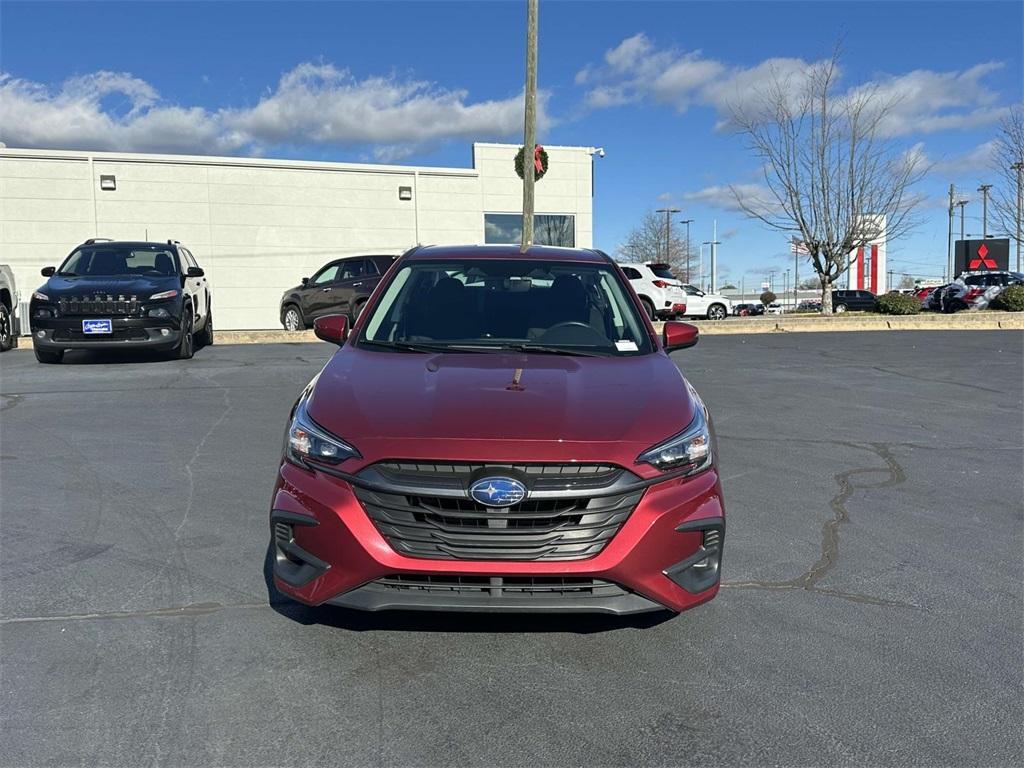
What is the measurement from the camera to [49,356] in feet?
38.2

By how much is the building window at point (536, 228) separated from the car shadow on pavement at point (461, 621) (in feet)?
82.2

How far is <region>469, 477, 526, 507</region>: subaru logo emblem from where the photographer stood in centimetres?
286

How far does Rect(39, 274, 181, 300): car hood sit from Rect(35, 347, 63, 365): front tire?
0.90 metres

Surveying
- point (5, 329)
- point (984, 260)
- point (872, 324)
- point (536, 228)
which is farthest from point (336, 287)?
point (984, 260)

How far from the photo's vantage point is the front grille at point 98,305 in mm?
10727

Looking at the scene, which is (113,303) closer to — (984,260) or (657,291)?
(657,291)

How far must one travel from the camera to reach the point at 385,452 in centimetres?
293

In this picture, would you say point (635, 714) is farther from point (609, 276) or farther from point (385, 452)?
point (609, 276)

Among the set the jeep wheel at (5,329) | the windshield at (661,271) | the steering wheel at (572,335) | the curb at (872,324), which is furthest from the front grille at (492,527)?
the windshield at (661,271)

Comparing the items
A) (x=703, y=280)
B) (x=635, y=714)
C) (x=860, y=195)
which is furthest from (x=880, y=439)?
(x=703, y=280)

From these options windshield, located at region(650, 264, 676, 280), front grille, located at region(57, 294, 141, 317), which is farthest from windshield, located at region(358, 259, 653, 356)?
windshield, located at region(650, 264, 676, 280)

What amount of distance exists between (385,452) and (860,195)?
903 inches

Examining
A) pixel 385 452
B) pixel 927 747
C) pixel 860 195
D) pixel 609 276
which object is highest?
pixel 860 195

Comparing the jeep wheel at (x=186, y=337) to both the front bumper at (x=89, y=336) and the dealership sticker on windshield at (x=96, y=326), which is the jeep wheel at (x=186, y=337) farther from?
the dealership sticker on windshield at (x=96, y=326)
